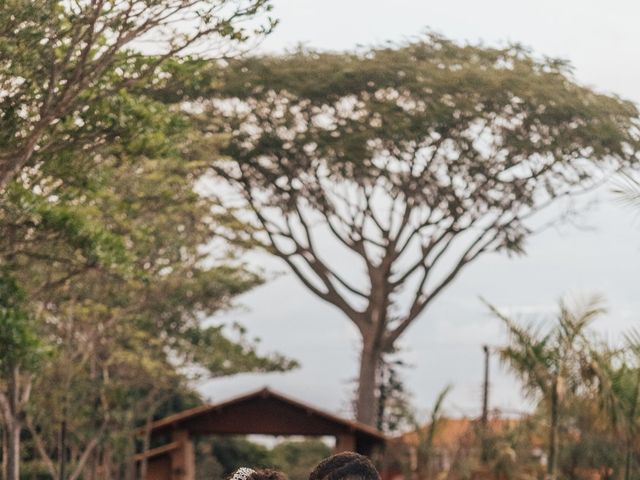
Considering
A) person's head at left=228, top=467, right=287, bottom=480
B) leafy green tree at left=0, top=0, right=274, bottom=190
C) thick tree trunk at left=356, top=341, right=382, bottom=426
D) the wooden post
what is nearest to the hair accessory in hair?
person's head at left=228, top=467, right=287, bottom=480

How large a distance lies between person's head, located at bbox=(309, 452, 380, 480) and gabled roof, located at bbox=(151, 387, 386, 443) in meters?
34.1

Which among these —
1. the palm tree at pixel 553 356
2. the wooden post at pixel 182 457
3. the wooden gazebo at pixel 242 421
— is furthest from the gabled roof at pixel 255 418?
the palm tree at pixel 553 356

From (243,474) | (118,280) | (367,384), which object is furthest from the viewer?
(367,384)

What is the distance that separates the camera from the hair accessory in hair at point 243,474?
17.1ft

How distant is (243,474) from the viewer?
17.4 ft

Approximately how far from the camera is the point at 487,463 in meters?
28.2

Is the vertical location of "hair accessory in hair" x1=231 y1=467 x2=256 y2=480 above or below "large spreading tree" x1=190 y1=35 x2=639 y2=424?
below

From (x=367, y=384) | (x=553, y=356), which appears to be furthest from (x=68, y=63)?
(x=367, y=384)

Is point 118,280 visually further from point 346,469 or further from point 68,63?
point 346,469

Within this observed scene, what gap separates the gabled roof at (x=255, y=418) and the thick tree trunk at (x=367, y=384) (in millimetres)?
933

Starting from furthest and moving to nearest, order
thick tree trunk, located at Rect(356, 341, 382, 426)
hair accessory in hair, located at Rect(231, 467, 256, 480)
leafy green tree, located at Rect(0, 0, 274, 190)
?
1. thick tree trunk, located at Rect(356, 341, 382, 426)
2. leafy green tree, located at Rect(0, 0, 274, 190)
3. hair accessory in hair, located at Rect(231, 467, 256, 480)

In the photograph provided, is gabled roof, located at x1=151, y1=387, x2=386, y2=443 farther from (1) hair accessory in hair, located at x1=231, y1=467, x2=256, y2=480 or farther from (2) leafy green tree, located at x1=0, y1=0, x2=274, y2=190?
(1) hair accessory in hair, located at x1=231, y1=467, x2=256, y2=480

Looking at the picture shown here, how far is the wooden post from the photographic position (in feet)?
→ 130

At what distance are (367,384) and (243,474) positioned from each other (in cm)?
3303
